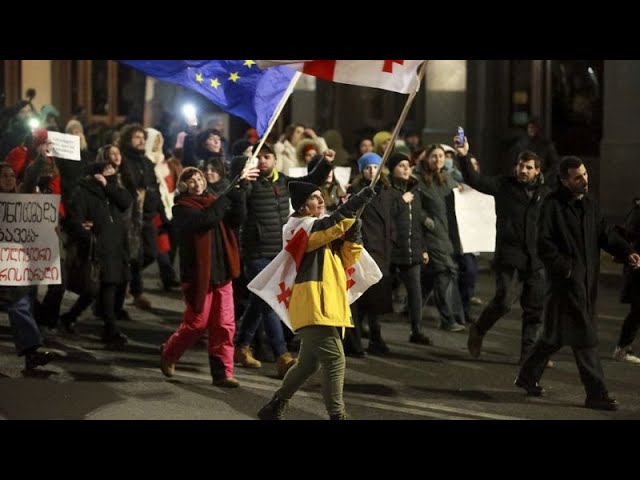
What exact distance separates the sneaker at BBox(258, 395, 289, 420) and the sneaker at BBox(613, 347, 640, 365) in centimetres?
366

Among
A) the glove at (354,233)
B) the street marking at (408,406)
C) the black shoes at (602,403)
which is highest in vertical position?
the glove at (354,233)

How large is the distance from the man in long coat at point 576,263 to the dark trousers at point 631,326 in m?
1.85

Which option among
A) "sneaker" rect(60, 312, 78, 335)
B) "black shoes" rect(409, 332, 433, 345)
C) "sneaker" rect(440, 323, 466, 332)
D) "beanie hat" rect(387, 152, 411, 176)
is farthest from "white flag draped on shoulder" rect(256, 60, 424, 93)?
"sneaker" rect(440, 323, 466, 332)

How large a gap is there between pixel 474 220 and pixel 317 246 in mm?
5002

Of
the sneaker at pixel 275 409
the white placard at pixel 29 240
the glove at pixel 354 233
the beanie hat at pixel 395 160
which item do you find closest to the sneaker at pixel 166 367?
the white placard at pixel 29 240

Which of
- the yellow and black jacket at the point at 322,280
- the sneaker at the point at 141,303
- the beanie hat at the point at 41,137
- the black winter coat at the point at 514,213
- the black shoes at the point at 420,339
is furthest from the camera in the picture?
the sneaker at the point at 141,303

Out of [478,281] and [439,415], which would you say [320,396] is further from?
[478,281]

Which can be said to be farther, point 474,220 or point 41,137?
point 474,220

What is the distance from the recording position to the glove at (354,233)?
29.2ft

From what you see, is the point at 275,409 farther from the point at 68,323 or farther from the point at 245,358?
the point at 68,323

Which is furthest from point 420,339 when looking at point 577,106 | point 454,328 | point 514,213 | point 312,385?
point 577,106

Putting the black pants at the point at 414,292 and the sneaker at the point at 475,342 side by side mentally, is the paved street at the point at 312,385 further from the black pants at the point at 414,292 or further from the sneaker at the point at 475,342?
the black pants at the point at 414,292

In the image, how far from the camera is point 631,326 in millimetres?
11586
